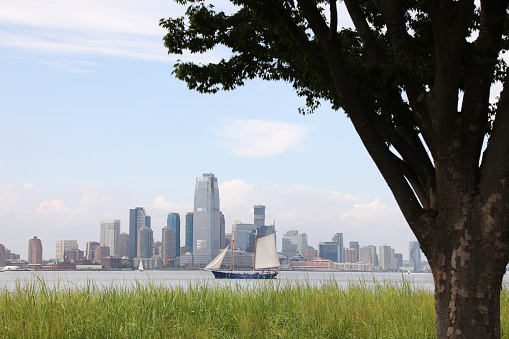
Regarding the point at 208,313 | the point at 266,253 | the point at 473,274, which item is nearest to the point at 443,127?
the point at 473,274

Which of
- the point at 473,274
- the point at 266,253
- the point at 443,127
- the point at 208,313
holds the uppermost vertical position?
the point at 443,127

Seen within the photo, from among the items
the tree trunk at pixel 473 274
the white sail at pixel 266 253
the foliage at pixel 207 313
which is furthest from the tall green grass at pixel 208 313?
the white sail at pixel 266 253

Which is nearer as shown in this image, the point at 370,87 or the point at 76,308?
the point at 370,87

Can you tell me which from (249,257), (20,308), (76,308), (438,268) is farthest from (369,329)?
(249,257)

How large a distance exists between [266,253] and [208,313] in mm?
68020

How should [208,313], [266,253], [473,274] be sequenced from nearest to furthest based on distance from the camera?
[473,274] → [208,313] → [266,253]

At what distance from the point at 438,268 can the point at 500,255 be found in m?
0.70

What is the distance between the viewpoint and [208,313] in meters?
10.2

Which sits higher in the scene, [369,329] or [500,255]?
[500,255]

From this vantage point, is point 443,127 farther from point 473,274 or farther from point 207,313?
point 207,313

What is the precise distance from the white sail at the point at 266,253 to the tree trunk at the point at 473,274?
70.5m

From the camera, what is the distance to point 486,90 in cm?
679

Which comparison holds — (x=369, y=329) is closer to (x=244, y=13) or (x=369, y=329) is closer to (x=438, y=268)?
(x=438, y=268)

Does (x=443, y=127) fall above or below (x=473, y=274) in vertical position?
above
